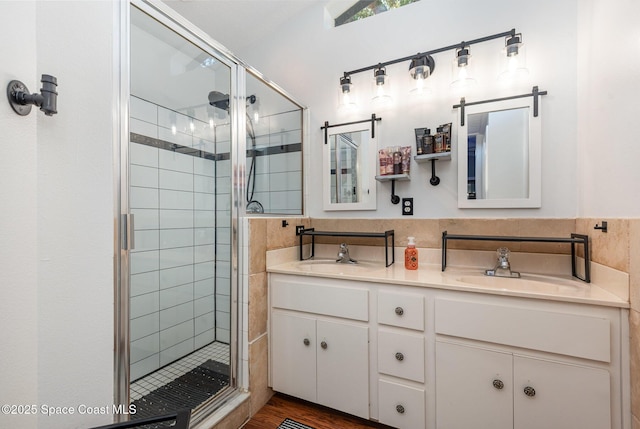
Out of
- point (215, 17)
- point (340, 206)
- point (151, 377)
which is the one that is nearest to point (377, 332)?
point (340, 206)

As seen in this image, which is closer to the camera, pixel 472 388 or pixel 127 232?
pixel 127 232

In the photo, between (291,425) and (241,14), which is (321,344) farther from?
(241,14)

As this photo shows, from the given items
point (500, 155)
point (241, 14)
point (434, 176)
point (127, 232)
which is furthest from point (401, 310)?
point (241, 14)

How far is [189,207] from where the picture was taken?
1.69 meters

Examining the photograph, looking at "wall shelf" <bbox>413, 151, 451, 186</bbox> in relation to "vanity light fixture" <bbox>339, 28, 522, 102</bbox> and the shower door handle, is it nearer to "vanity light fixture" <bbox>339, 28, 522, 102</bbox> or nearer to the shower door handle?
"vanity light fixture" <bbox>339, 28, 522, 102</bbox>

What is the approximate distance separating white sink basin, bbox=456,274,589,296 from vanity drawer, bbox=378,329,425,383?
39 centimetres

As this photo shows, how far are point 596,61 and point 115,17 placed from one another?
201 centimetres

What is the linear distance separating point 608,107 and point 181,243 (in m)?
2.21

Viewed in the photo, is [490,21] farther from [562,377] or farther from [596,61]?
[562,377]

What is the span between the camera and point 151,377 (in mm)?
1523

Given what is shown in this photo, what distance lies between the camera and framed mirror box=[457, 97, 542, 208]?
1.54m

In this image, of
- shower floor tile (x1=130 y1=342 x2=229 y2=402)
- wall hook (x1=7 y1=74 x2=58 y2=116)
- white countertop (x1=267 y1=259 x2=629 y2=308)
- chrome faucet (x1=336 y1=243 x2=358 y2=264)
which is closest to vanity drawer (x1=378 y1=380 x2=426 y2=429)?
white countertop (x1=267 y1=259 x2=629 y2=308)

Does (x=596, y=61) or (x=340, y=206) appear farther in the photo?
(x=340, y=206)

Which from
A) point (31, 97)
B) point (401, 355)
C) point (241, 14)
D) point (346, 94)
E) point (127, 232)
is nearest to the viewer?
point (31, 97)
